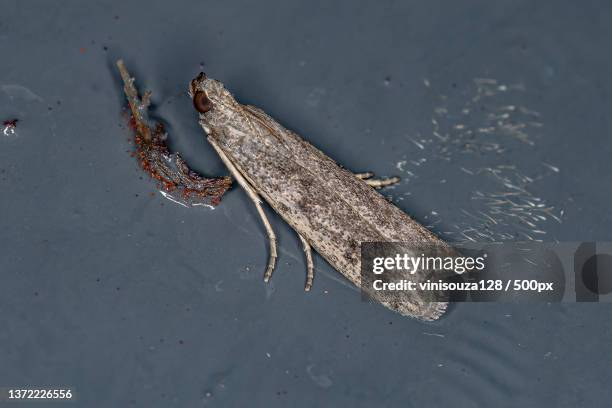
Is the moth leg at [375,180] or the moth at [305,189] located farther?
the moth leg at [375,180]

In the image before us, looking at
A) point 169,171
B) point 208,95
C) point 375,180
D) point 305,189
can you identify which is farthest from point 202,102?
point 375,180

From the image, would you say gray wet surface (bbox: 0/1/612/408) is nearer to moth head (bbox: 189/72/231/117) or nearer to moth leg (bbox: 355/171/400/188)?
moth leg (bbox: 355/171/400/188)

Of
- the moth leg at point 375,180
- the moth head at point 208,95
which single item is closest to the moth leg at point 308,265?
the moth leg at point 375,180

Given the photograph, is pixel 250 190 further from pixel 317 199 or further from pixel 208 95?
pixel 208 95

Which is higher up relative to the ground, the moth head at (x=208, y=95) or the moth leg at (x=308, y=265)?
the moth head at (x=208, y=95)

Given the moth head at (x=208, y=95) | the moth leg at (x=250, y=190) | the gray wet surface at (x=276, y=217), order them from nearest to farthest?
the moth head at (x=208, y=95) → the moth leg at (x=250, y=190) → the gray wet surface at (x=276, y=217)

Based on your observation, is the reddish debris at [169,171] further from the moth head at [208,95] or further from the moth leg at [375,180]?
the moth leg at [375,180]

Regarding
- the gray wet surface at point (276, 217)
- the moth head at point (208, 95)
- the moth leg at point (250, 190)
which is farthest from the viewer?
the gray wet surface at point (276, 217)

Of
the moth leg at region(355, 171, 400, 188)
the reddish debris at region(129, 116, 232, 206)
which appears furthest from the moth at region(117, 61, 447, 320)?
the reddish debris at region(129, 116, 232, 206)
